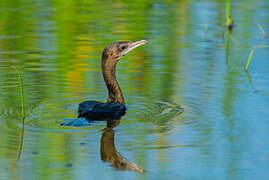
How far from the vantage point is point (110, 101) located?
7.97 metres

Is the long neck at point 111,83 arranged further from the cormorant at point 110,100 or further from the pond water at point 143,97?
the pond water at point 143,97

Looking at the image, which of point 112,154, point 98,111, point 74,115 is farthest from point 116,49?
point 112,154

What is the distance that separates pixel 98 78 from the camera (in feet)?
30.7

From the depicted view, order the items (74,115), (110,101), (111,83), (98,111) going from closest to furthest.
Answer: (98,111)
(74,115)
(110,101)
(111,83)

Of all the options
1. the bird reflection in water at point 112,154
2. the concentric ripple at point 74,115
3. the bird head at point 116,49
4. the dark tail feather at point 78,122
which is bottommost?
the concentric ripple at point 74,115

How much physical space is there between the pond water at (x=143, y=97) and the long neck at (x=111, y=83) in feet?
0.59

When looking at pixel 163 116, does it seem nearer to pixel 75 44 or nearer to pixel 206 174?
pixel 206 174

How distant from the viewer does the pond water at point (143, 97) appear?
18.3ft

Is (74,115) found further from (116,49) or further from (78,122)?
(116,49)

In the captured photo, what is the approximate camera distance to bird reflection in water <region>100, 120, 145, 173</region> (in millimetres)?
5470

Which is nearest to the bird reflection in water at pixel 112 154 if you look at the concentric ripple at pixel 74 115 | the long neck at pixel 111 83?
the concentric ripple at pixel 74 115

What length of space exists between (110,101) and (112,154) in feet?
7.16

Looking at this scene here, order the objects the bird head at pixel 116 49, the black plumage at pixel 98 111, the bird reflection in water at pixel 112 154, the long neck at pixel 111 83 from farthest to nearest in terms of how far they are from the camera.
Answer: the bird head at pixel 116 49
the long neck at pixel 111 83
the black plumage at pixel 98 111
the bird reflection in water at pixel 112 154

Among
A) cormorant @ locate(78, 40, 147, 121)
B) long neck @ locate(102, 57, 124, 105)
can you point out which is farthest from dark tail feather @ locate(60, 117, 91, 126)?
long neck @ locate(102, 57, 124, 105)
